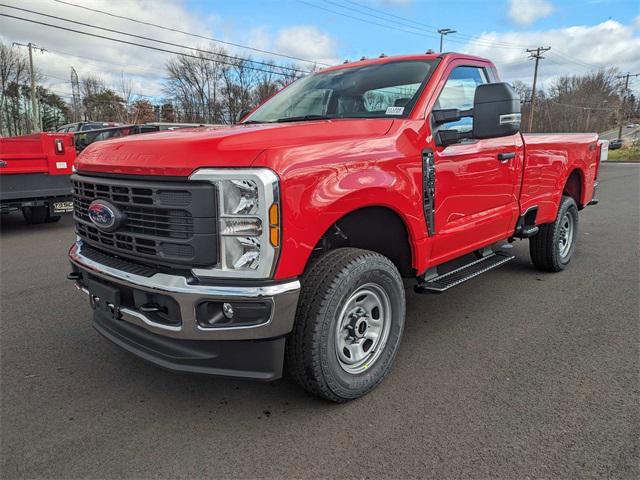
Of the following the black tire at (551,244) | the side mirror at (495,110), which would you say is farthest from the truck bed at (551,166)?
the side mirror at (495,110)

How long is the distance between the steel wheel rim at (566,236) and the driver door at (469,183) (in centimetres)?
162

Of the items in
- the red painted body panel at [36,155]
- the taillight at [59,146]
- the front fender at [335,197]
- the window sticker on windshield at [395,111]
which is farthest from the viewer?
the taillight at [59,146]

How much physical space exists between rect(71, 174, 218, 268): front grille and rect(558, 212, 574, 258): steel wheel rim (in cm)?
457

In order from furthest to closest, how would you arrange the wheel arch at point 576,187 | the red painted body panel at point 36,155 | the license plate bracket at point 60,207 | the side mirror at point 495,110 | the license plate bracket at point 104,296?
1. the license plate bracket at point 60,207
2. the red painted body panel at point 36,155
3. the wheel arch at point 576,187
4. the side mirror at point 495,110
5. the license plate bracket at point 104,296

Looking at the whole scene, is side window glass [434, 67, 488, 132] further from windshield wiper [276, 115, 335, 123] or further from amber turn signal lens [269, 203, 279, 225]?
amber turn signal lens [269, 203, 279, 225]

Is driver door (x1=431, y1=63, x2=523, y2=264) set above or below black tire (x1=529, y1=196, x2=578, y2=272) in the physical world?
above

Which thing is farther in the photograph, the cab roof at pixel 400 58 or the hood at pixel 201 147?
the cab roof at pixel 400 58

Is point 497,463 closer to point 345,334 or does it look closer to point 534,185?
point 345,334

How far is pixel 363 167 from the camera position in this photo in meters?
2.72

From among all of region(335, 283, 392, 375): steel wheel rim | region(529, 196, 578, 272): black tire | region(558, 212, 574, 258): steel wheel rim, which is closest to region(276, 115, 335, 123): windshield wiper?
region(335, 283, 392, 375): steel wheel rim

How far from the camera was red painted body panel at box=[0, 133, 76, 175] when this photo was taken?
24.8ft

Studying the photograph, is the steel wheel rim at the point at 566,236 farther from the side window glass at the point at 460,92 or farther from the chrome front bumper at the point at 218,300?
the chrome front bumper at the point at 218,300

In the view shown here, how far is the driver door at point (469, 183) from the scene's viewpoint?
337 cm

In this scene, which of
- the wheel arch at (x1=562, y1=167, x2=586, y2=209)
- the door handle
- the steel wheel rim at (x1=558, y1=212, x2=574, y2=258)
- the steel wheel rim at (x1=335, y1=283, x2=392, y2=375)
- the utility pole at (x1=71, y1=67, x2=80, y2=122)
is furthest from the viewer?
the utility pole at (x1=71, y1=67, x2=80, y2=122)
